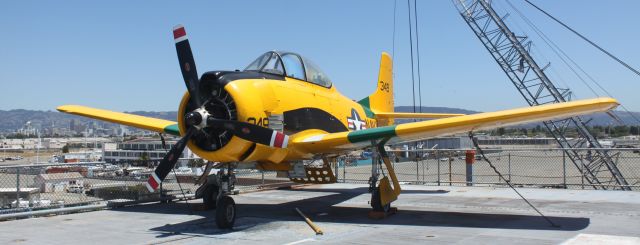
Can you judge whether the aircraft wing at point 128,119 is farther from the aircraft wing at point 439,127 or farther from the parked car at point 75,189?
the aircraft wing at point 439,127

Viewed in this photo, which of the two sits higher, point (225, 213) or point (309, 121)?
point (309, 121)

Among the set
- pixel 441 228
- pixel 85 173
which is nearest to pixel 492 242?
pixel 441 228

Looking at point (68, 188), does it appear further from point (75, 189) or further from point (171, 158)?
point (171, 158)

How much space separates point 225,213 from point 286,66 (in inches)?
128

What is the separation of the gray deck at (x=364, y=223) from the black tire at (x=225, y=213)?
7.0 inches

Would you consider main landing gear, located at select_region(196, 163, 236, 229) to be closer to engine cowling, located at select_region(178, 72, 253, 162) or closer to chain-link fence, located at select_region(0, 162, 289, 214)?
engine cowling, located at select_region(178, 72, 253, 162)

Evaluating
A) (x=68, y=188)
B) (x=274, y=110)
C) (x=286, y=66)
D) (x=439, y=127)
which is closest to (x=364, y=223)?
(x=439, y=127)

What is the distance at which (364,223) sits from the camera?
9.72 m

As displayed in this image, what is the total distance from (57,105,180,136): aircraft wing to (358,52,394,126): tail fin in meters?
6.09

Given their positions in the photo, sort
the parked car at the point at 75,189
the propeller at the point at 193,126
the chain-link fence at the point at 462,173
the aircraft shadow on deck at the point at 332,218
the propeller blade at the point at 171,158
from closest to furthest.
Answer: the propeller at the point at 193,126, the propeller blade at the point at 171,158, the aircraft shadow on deck at the point at 332,218, the parked car at the point at 75,189, the chain-link fence at the point at 462,173

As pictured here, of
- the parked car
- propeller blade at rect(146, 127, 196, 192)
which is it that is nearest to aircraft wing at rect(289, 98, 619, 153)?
propeller blade at rect(146, 127, 196, 192)

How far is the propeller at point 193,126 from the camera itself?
8555 millimetres

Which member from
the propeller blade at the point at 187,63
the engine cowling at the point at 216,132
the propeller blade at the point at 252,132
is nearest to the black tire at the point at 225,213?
the engine cowling at the point at 216,132

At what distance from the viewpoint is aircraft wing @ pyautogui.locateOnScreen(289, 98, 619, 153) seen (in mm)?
9277
